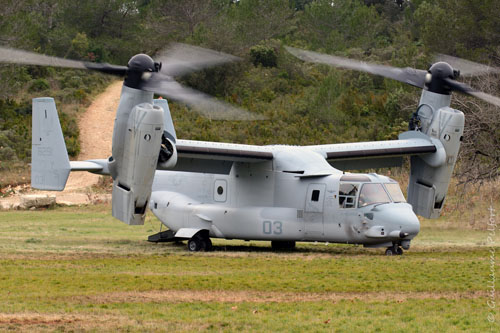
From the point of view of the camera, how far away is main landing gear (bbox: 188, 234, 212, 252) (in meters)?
21.5

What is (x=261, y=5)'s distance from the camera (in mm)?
68188

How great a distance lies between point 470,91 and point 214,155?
659cm

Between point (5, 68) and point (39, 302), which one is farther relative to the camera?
point (5, 68)

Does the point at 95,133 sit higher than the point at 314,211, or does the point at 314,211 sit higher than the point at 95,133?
the point at 314,211

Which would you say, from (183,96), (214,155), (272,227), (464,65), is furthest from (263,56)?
(183,96)

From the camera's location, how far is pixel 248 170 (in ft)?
70.0

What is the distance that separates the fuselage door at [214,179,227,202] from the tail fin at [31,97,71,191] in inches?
163

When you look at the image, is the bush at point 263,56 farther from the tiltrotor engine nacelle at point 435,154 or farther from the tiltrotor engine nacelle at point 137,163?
the tiltrotor engine nacelle at point 137,163

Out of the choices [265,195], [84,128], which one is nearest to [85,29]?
[84,128]

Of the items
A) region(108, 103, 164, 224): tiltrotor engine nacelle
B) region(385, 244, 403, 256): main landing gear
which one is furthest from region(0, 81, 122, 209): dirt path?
region(385, 244, 403, 256): main landing gear

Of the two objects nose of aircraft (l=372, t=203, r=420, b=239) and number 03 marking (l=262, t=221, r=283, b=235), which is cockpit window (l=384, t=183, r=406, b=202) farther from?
number 03 marking (l=262, t=221, r=283, b=235)

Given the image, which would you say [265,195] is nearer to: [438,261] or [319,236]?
[319,236]

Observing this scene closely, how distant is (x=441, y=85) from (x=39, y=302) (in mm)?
12448

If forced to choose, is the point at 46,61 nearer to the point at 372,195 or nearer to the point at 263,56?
the point at 372,195
